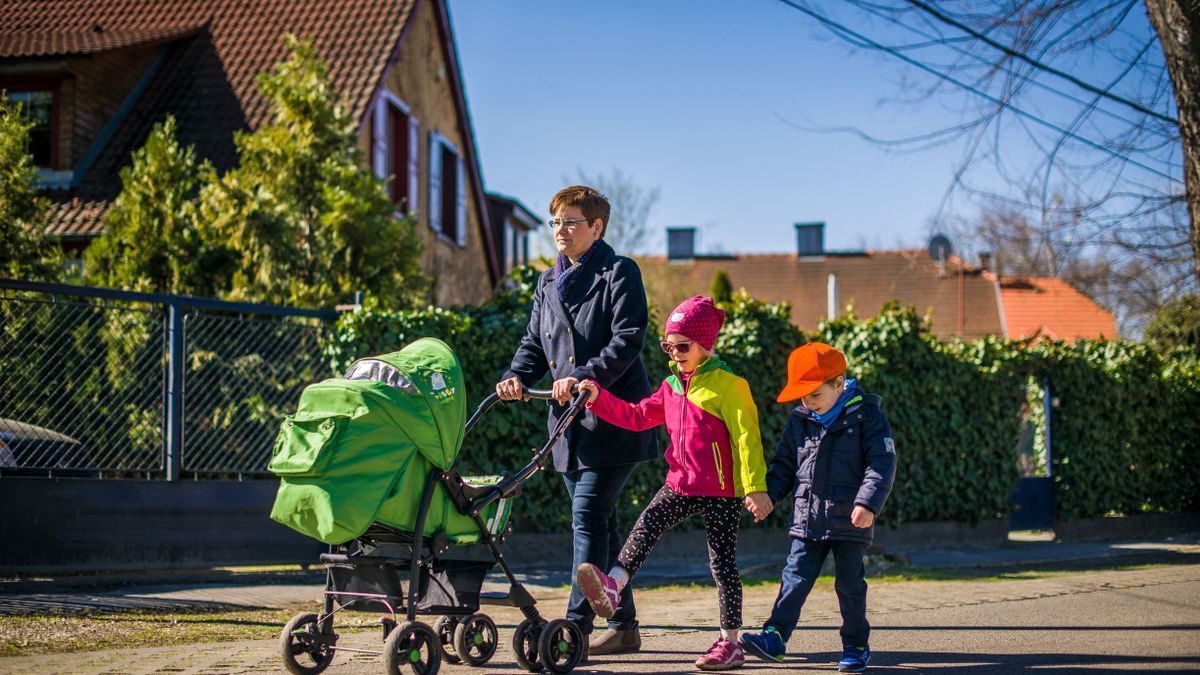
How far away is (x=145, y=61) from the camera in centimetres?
1884

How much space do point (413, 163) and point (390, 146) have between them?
597 mm

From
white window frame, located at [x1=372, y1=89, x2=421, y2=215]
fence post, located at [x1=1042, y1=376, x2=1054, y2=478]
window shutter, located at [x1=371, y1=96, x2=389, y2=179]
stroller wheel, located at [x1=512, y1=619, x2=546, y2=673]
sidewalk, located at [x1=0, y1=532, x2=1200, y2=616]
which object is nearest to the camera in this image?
stroller wheel, located at [x1=512, y1=619, x2=546, y2=673]

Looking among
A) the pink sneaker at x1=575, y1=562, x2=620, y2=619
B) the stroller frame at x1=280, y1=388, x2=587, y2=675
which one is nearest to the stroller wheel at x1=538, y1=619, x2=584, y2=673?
the stroller frame at x1=280, y1=388, x2=587, y2=675

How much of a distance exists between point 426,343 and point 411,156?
15.8 meters

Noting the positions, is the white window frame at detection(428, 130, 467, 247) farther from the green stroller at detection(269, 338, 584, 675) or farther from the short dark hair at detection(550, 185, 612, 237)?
the green stroller at detection(269, 338, 584, 675)

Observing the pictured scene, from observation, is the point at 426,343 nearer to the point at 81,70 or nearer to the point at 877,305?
the point at 81,70

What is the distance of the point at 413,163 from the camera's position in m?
20.9

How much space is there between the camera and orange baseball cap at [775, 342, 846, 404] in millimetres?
5559

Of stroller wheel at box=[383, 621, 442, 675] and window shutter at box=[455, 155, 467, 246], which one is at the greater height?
window shutter at box=[455, 155, 467, 246]

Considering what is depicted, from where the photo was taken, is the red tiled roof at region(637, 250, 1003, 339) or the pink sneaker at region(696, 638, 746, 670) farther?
the red tiled roof at region(637, 250, 1003, 339)

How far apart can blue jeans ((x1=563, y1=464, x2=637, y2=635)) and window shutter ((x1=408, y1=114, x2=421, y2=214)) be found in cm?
1539

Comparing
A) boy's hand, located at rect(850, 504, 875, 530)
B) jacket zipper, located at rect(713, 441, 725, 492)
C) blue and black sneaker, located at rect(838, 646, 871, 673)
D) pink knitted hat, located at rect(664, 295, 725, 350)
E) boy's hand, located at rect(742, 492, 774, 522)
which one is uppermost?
pink knitted hat, located at rect(664, 295, 725, 350)

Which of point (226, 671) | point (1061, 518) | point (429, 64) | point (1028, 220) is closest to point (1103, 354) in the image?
point (1061, 518)

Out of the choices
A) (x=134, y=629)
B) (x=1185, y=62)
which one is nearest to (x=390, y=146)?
(x=1185, y=62)
